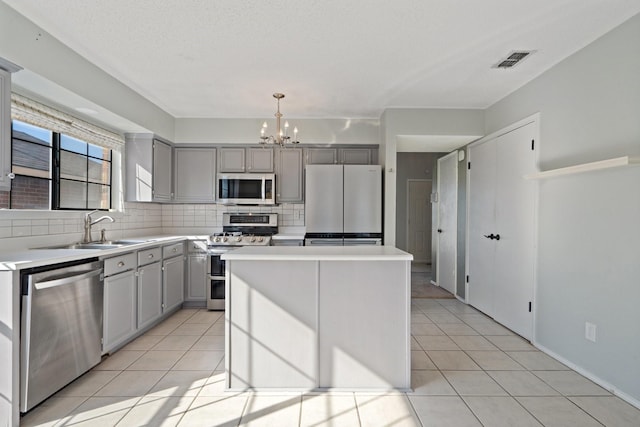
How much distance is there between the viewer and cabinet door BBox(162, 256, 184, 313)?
373cm

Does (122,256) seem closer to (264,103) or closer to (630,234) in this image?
(264,103)

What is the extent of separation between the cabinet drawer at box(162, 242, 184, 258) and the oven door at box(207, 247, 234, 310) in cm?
34

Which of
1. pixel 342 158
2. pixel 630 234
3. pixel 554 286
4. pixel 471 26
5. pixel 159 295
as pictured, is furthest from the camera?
pixel 342 158

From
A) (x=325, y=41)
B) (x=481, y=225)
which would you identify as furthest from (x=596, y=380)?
(x=325, y=41)

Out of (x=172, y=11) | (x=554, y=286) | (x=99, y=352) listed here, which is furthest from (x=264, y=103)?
(x=554, y=286)

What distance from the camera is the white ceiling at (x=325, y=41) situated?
7.04 feet

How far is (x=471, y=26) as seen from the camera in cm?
235

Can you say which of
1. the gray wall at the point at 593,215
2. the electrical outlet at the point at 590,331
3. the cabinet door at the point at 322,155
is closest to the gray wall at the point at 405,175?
the cabinet door at the point at 322,155

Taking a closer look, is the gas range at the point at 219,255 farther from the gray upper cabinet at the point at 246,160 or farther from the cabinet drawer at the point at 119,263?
the cabinet drawer at the point at 119,263

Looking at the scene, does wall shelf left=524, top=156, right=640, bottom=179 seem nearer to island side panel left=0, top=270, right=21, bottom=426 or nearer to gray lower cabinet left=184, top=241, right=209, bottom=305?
island side panel left=0, top=270, right=21, bottom=426

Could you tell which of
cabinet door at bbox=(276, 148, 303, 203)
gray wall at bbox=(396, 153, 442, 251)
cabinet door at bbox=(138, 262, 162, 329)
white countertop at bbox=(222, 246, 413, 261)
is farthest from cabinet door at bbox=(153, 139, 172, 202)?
gray wall at bbox=(396, 153, 442, 251)

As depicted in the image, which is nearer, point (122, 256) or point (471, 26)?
point (471, 26)

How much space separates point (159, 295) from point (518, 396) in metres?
3.35

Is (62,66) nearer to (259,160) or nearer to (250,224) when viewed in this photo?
(259,160)
